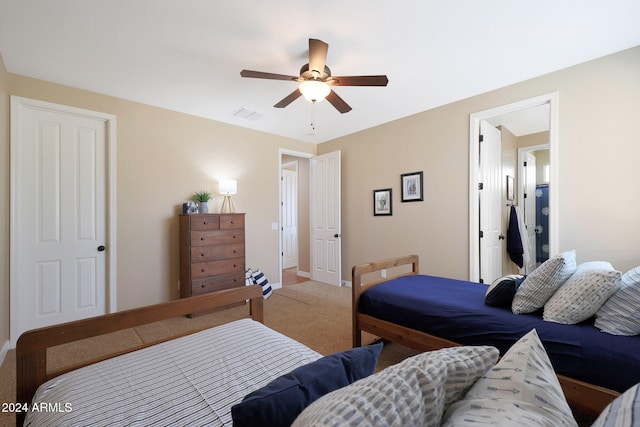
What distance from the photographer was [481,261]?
128 inches

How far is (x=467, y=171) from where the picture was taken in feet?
10.8

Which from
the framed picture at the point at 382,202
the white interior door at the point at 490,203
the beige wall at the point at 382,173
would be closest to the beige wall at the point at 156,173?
the beige wall at the point at 382,173

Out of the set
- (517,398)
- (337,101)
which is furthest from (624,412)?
(337,101)

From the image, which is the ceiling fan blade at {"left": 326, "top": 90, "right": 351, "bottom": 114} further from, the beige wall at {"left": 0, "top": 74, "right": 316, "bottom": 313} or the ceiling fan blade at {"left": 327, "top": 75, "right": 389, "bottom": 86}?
the beige wall at {"left": 0, "top": 74, "right": 316, "bottom": 313}

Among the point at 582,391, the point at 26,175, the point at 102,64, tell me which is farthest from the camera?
the point at 26,175

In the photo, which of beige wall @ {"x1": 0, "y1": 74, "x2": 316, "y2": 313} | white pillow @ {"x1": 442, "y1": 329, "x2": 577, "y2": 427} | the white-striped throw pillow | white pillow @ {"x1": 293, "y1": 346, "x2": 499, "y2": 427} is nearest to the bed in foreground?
white pillow @ {"x1": 293, "y1": 346, "x2": 499, "y2": 427}

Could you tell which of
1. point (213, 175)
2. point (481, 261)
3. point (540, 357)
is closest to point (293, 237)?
point (213, 175)

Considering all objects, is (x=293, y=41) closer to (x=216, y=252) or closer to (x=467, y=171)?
(x=467, y=171)

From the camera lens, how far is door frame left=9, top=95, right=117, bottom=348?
8.52 feet

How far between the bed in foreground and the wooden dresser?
2.08 m

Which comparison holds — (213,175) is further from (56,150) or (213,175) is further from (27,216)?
(27,216)

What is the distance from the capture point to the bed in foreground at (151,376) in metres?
0.88

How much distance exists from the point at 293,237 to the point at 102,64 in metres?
4.71

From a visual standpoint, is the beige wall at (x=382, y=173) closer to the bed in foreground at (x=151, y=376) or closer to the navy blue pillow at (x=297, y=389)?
the bed in foreground at (x=151, y=376)
